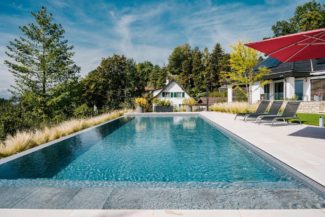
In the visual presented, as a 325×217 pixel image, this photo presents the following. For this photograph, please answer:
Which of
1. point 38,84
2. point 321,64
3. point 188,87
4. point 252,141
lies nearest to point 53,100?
point 38,84

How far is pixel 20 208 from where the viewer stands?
2.73 m

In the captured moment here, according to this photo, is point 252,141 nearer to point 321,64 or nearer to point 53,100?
point 53,100

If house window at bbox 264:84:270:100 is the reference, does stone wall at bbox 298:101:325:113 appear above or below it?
below

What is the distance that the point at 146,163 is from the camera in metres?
5.46

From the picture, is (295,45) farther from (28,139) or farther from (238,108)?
(238,108)

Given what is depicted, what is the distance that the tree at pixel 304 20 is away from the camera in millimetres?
34781

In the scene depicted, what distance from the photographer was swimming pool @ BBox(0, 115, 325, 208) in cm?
352

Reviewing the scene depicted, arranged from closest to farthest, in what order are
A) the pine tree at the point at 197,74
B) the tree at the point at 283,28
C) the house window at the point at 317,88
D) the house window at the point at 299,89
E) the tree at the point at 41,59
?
the tree at the point at 41,59, the house window at the point at 317,88, the house window at the point at 299,89, the tree at the point at 283,28, the pine tree at the point at 197,74

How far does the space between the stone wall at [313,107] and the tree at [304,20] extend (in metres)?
23.5

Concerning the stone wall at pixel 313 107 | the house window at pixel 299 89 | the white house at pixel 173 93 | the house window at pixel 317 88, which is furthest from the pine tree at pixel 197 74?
the stone wall at pixel 313 107

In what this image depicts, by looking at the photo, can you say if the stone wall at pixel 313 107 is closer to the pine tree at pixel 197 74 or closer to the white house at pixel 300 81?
the white house at pixel 300 81

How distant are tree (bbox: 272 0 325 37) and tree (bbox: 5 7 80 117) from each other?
3569 centimetres

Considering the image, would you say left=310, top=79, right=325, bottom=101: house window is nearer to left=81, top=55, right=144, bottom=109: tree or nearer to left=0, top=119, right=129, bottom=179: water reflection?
left=0, top=119, right=129, bottom=179: water reflection
